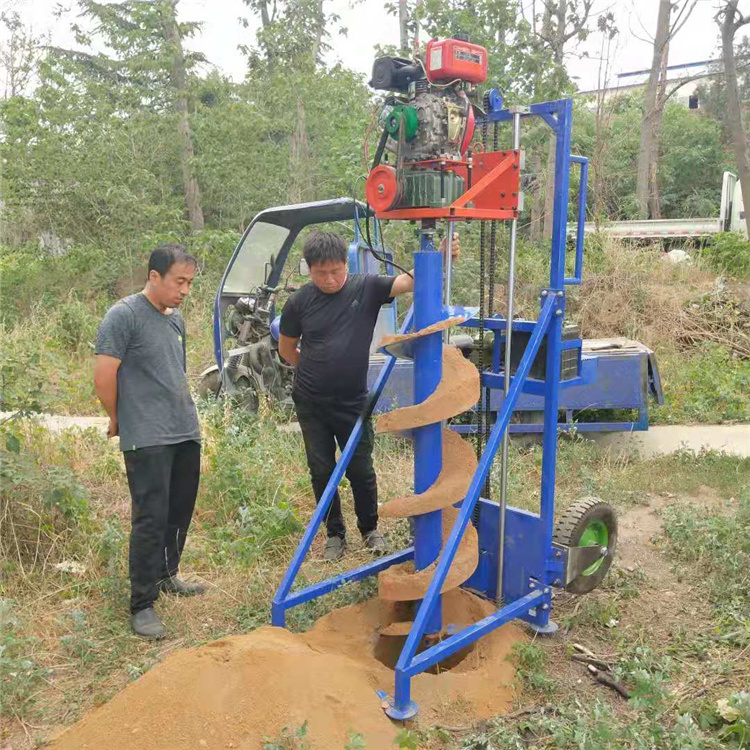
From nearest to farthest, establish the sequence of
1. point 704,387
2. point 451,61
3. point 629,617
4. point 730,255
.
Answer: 1. point 451,61
2. point 629,617
3. point 704,387
4. point 730,255

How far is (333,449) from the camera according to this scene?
173 inches

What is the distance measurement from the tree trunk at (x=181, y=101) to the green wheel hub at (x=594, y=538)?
1152 cm

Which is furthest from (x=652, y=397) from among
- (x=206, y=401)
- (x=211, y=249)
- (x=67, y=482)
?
(x=211, y=249)

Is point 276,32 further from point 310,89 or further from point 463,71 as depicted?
point 463,71

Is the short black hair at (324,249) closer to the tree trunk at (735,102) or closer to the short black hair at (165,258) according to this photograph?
the short black hair at (165,258)

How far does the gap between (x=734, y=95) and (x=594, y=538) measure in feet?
37.6

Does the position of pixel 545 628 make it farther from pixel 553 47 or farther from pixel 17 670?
pixel 553 47

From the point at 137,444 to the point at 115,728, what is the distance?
1.31m

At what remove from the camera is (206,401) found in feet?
21.5

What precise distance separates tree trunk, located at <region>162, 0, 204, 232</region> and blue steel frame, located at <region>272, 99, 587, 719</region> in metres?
11.3

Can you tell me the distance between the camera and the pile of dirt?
2.60 m

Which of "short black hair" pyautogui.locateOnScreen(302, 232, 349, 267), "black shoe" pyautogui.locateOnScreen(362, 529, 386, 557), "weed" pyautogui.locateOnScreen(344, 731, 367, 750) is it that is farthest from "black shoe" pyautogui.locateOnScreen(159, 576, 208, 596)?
"short black hair" pyautogui.locateOnScreen(302, 232, 349, 267)

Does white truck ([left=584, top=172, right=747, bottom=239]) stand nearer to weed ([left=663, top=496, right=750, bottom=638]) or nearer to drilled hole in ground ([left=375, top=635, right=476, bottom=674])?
weed ([left=663, top=496, right=750, bottom=638])

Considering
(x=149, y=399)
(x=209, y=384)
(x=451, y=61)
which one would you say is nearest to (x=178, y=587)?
(x=149, y=399)
